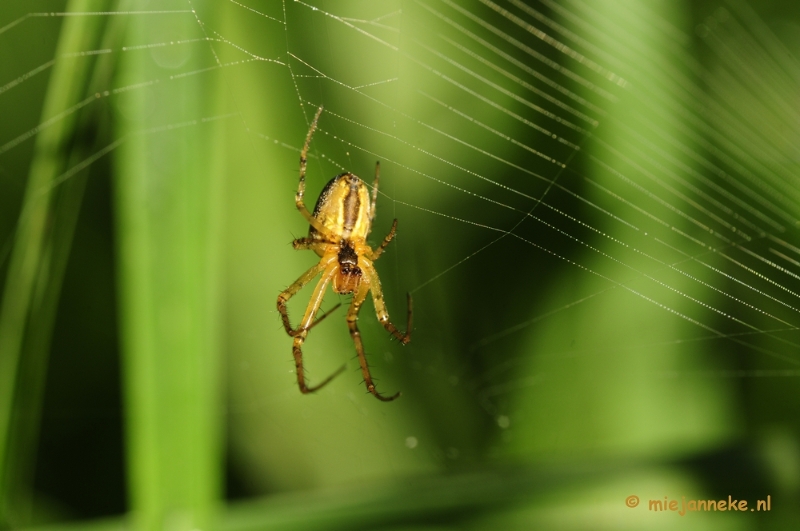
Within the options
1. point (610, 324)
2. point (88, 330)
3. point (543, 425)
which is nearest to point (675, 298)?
point (610, 324)

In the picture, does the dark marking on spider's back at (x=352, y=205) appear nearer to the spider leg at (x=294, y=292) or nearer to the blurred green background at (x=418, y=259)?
the blurred green background at (x=418, y=259)

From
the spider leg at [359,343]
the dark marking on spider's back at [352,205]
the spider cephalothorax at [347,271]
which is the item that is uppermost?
the dark marking on spider's back at [352,205]

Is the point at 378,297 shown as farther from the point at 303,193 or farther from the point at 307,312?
the point at 303,193

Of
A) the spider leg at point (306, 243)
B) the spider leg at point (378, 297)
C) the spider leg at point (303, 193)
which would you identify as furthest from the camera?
the spider leg at point (378, 297)

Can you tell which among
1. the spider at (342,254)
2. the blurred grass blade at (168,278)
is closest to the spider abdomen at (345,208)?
the spider at (342,254)

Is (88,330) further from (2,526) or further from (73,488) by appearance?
(2,526)

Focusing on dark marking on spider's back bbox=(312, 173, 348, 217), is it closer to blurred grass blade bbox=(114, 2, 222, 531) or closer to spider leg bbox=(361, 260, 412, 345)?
spider leg bbox=(361, 260, 412, 345)

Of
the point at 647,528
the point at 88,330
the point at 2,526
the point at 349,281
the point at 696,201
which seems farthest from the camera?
the point at 349,281
